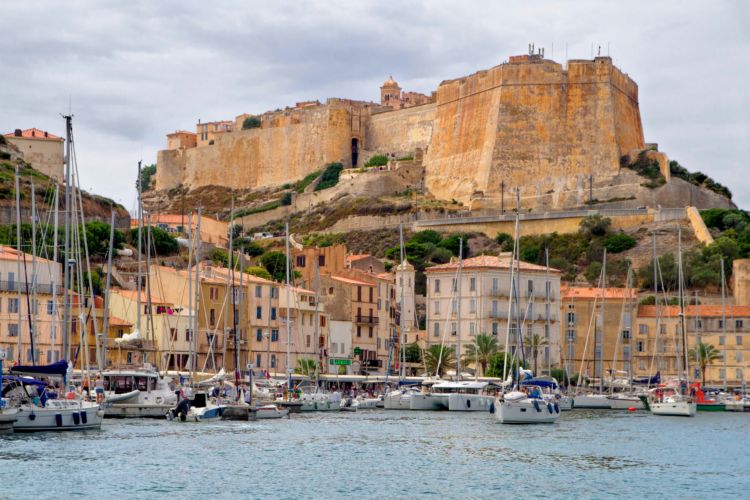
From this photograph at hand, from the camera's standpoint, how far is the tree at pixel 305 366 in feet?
206

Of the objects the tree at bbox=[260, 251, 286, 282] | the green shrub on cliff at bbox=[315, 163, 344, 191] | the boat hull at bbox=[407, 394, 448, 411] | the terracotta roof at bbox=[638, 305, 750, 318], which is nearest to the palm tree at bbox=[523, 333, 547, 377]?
the terracotta roof at bbox=[638, 305, 750, 318]

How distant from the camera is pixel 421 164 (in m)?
116

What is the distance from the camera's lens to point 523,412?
1944 inches

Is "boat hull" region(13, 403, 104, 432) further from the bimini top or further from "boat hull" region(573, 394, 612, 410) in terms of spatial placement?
"boat hull" region(573, 394, 612, 410)

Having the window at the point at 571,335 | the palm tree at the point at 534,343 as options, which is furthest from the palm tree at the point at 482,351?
the window at the point at 571,335

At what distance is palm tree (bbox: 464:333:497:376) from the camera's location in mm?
68688

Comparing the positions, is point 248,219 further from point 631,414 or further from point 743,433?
point 743,433

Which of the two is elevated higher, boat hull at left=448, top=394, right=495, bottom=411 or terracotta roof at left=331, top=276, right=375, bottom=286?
terracotta roof at left=331, top=276, right=375, bottom=286

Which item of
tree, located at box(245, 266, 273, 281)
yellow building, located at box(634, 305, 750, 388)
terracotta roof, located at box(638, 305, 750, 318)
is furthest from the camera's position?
tree, located at box(245, 266, 273, 281)

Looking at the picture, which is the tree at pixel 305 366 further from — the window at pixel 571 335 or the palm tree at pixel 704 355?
the palm tree at pixel 704 355

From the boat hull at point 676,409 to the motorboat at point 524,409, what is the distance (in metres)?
10.7

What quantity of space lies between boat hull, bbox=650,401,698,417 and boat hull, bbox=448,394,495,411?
724 cm

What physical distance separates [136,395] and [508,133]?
6210cm

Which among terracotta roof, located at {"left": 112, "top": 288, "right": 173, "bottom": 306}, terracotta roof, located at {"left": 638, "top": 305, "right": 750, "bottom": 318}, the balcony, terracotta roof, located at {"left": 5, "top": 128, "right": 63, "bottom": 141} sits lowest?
the balcony
